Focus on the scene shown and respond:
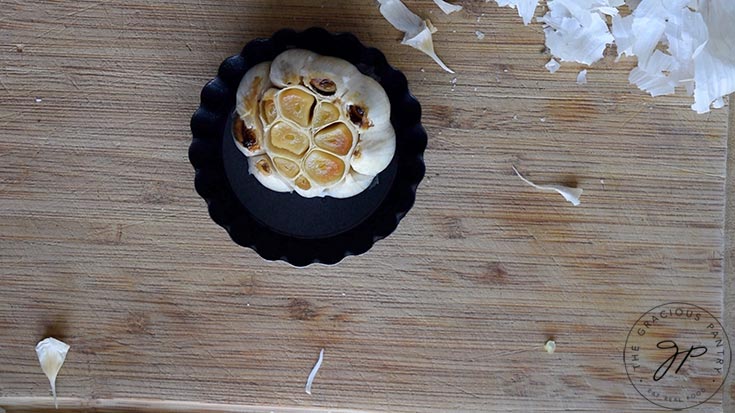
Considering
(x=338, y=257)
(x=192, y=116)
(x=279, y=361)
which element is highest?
(x=192, y=116)

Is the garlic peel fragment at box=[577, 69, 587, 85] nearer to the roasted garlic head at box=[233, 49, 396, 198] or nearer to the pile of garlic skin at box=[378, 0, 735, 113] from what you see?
the pile of garlic skin at box=[378, 0, 735, 113]

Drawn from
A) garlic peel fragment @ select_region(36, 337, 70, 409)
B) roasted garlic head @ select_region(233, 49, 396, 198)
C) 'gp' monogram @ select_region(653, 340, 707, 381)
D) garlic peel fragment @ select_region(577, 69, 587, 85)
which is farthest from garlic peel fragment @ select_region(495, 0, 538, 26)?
garlic peel fragment @ select_region(36, 337, 70, 409)

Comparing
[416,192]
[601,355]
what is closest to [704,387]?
[601,355]

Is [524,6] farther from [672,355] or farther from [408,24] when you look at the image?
[672,355]

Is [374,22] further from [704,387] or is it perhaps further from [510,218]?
[704,387]

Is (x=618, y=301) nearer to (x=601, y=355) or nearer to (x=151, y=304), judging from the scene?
(x=601, y=355)

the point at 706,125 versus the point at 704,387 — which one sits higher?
the point at 706,125
